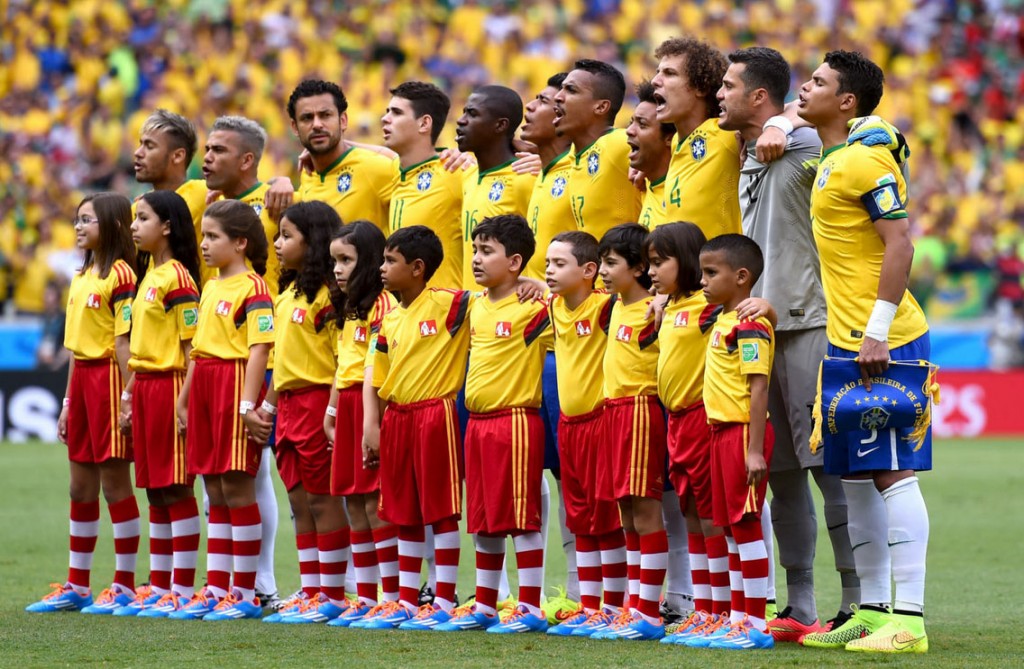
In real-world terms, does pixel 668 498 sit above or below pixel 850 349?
below

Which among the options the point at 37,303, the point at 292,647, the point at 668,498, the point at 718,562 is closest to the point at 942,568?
the point at 668,498

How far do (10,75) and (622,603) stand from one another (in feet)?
62.9

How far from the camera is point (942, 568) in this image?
9.34m

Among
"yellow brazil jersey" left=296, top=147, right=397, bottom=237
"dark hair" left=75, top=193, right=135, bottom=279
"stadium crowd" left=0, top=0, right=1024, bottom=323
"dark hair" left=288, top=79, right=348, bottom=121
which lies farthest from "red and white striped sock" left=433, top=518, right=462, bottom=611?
"stadium crowd" left=0, top=0, right=1024, bottom=323

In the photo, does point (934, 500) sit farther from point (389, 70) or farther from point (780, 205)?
point (389, 70)

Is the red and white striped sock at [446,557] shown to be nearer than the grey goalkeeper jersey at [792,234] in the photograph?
No

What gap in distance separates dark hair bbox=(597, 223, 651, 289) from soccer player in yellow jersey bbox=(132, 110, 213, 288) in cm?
250

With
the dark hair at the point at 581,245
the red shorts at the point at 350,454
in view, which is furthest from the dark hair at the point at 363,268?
the dark hair at the point at 581,245

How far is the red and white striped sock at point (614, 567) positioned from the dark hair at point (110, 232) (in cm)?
295

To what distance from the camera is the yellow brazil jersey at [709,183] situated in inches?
264

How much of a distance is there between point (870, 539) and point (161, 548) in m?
3.52

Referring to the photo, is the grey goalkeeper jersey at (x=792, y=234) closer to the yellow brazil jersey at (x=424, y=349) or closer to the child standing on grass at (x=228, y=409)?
the yellow brazil jersey at (x=424, y=349)

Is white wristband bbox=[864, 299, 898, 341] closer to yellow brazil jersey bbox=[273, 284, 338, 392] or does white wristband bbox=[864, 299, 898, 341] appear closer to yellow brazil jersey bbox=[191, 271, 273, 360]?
Result: yellow brazil jersey bbox=[273, 284, 338, 392]

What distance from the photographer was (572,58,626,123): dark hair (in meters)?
7.36
